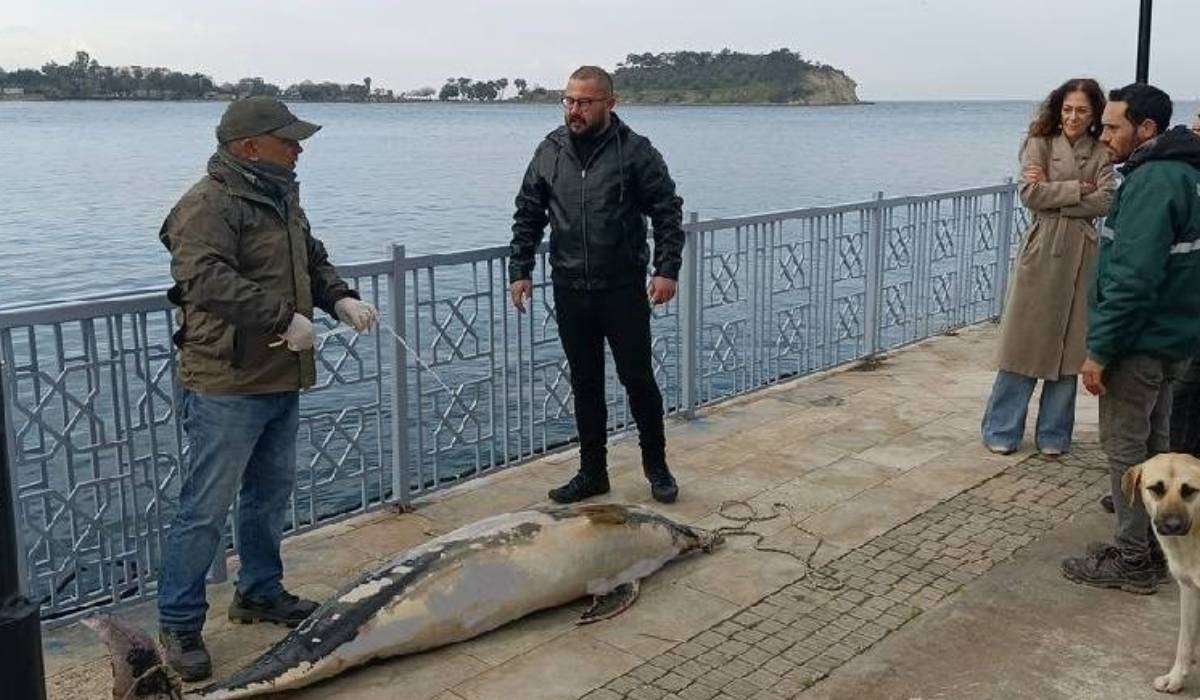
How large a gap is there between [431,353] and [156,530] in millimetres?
1688

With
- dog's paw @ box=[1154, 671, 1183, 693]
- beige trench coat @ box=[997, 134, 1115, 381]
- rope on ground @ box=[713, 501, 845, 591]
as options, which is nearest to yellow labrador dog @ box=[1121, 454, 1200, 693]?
dog's paw @ box=[1154, 671, 1183, 693]

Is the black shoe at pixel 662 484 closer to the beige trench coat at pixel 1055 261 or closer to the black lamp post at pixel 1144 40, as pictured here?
the beige trench coat at pixel 1055 261

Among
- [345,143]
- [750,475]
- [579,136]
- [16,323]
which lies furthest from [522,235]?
[345,143]

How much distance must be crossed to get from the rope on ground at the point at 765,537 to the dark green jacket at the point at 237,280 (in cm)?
220

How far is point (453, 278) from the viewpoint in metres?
12.3

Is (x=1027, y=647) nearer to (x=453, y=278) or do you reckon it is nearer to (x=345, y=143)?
(x=453, y=278)

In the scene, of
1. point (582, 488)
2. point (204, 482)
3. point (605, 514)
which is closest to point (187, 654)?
point (204, 482)

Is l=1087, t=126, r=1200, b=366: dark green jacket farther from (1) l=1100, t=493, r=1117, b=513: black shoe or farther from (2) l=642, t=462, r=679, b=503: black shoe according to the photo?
(2) l=642, t=462, r=679, b=503: black shoe

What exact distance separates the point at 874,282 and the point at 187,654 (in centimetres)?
640

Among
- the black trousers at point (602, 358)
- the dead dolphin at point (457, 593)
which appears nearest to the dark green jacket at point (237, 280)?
the dead dolphin at point (457, 593)

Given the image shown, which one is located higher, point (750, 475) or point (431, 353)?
point (431, 353)

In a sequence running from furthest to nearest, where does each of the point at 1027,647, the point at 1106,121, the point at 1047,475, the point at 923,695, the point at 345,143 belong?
the point at 345,143
the point at 1047,475
the point at 1106,121
the point at 1027,647
the point at 923,695

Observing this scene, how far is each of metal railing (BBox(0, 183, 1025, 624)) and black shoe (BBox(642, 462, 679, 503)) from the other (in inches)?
36.9

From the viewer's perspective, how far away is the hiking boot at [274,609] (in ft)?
15.2
